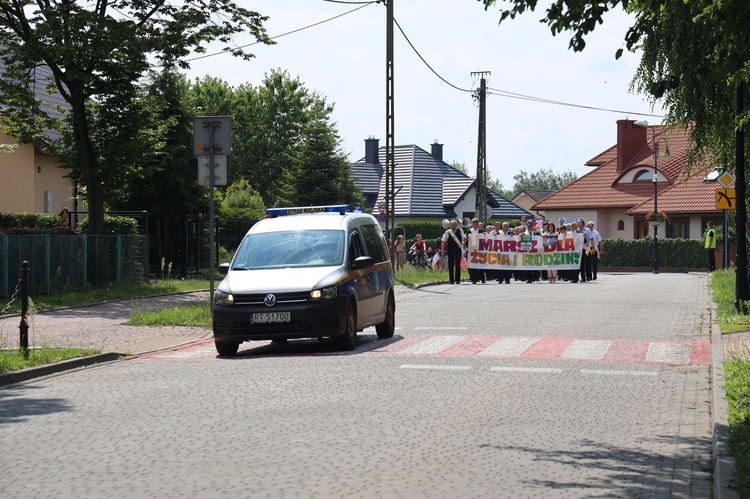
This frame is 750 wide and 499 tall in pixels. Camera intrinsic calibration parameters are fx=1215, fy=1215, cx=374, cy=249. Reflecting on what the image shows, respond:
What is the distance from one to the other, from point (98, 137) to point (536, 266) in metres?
14.6

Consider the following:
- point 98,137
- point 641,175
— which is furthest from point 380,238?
point 641,175

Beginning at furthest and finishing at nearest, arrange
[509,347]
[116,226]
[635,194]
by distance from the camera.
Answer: [635,194] < [116,226] < [509,347]

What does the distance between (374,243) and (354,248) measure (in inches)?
54.1

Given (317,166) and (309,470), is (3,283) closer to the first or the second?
(309,470)

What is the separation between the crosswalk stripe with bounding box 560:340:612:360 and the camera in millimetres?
15156

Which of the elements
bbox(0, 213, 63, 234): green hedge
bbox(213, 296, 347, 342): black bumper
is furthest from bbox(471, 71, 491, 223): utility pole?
bbox(213, 296, 347, 342): black bumper

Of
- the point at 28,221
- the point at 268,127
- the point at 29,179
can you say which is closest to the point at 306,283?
the point at 28,221

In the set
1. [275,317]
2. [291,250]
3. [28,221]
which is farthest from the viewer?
[28,221]

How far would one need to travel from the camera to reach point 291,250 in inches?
672

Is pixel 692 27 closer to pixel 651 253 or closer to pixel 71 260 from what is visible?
pixel 71 260

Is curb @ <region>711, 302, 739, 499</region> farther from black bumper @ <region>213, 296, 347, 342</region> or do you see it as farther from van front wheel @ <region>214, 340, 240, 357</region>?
van front wheel @ <region>214, 340, 240, 357</region>

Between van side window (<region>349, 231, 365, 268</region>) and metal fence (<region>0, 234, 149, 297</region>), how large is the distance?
11098 mm

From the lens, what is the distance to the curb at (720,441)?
7.03m

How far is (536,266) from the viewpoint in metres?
39.2
